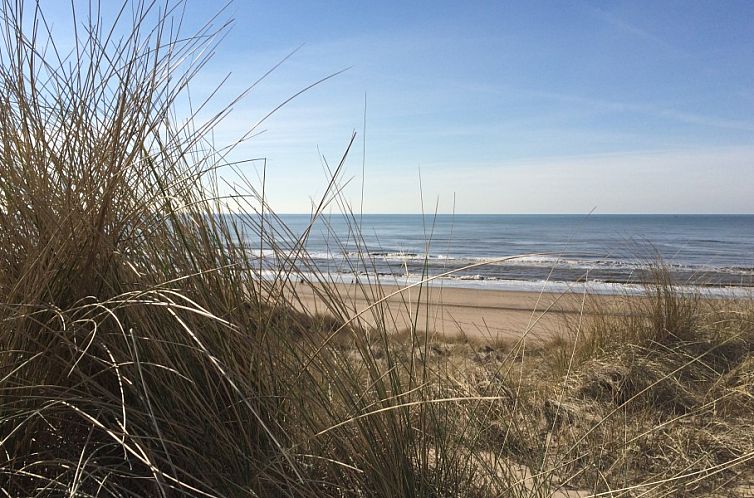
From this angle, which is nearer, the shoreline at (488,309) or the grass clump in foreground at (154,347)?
the grass clump in foreground at (154,347)

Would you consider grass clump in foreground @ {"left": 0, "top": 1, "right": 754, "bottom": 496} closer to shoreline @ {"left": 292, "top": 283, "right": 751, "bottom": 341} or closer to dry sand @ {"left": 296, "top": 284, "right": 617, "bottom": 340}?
shoreline @ {"left": 292, "top": 283, "right": 751, "bottom": 341}

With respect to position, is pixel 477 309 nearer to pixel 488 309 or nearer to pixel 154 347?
pixel 488 309

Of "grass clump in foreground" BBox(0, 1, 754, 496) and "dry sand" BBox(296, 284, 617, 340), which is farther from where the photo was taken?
"dry sand" BBox(296, 284, 617, 340)

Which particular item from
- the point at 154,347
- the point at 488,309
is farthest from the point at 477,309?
the point at 154,347

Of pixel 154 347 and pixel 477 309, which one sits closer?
pixel 154 347

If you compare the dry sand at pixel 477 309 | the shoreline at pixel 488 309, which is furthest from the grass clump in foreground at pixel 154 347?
the dry sand at pixel 477 309

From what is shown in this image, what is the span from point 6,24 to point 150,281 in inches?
38.3

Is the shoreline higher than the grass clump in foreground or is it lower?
lower

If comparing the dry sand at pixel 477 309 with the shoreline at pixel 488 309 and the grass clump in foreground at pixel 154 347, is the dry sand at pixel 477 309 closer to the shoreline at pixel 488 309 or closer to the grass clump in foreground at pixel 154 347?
the shoreline at pixel 488 309

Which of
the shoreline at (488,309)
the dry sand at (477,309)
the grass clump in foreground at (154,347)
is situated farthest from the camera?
the dry sand at (477,309)

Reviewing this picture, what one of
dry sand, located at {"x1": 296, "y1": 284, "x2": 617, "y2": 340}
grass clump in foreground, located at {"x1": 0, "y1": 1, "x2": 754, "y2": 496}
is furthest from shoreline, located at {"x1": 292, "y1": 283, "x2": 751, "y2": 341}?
grass clump in foreground, located at {"x1": 0, "y1": 1, "x2": 754, "y2": 496}

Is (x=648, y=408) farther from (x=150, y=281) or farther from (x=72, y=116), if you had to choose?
(x=72, y=116)

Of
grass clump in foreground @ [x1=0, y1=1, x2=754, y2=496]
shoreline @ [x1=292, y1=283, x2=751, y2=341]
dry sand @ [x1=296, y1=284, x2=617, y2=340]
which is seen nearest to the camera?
grass clump in foreground @ [x1=0, y1=1, x2=754, y2=496]

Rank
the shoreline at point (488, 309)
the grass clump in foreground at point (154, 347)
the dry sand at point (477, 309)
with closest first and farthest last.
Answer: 1. the grass clump in foreground at point (154, 347)
2. the shoreline at point (488, 309)
3. the dry sand at point (477, 309)
